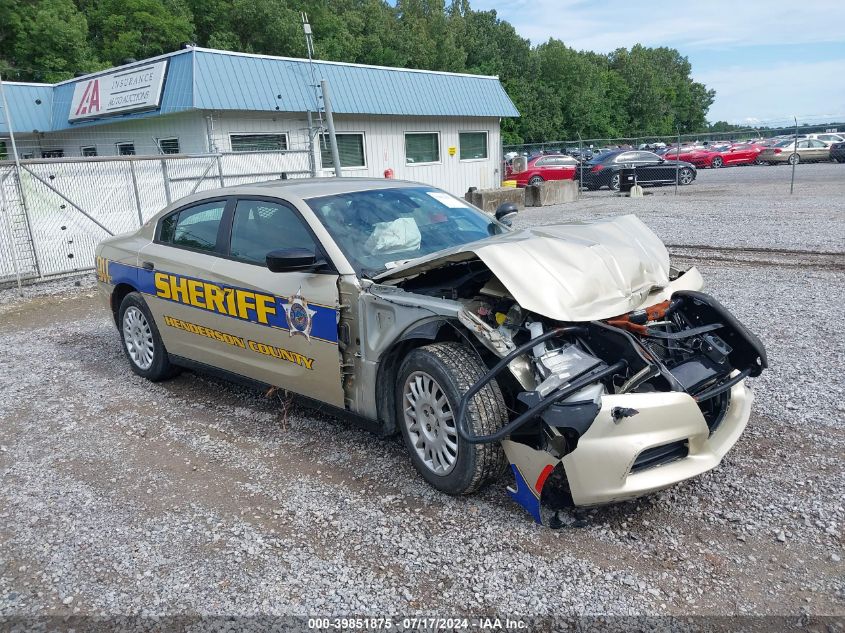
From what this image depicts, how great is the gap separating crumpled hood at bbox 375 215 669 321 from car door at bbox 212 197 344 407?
49cm

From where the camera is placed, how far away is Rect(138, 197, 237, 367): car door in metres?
4.85

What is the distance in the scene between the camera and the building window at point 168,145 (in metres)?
15.9

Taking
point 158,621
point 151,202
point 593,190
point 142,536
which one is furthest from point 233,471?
point 593,190

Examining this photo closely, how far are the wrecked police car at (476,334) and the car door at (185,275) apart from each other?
0.03 meters

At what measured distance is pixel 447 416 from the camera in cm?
339

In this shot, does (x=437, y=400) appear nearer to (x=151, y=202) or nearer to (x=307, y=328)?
(x=307, y=328)

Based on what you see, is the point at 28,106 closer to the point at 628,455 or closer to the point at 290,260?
the point at 290,260

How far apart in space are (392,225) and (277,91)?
508 inches

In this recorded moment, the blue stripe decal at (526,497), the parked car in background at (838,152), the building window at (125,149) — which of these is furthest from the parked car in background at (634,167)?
the blue stripe decal at (526,497)

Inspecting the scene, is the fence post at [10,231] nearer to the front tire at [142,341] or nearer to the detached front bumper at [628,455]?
the front tire at [142,341]

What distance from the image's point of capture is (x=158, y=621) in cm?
274

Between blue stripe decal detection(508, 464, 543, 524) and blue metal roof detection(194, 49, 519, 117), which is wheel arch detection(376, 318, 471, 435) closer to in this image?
blue stripe decal detection(508, 464, 543, 524)

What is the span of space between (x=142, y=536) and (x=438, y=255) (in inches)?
83.6

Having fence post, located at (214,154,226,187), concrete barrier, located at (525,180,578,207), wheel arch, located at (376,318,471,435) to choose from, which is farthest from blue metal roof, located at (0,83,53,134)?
wheel arch, located at (376,318,471,435)
